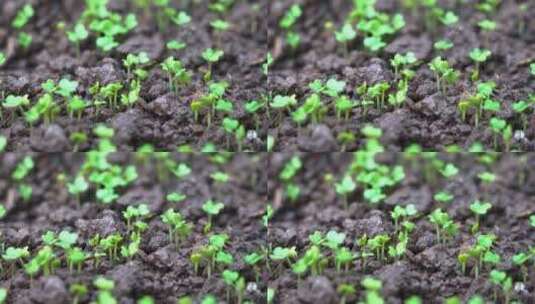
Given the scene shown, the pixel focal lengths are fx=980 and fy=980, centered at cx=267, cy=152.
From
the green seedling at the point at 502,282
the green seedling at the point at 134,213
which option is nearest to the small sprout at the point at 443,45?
the green seedling at the point at 502,282

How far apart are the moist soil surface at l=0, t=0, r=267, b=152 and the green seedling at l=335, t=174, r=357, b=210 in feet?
1.13

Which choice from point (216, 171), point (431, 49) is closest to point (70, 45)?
point (216, 171)

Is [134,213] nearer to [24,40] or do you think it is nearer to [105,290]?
[105,290]

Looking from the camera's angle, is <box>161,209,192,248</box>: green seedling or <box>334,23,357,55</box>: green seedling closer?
<box>161,209,192,248</box>: green seedling

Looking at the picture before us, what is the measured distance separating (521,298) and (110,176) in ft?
5.20

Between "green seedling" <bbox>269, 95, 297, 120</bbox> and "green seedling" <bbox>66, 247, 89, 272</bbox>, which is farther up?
"green seedling" <bbox>269, 95, 297, 120</bbox>

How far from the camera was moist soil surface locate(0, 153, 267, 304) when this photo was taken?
351cm

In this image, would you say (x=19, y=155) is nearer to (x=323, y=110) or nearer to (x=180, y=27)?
(x=180, y=27)

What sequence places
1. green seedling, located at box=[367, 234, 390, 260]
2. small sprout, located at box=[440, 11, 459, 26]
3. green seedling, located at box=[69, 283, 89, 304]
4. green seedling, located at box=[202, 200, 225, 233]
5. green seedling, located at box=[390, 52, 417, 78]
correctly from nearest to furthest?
green seedling, located at box=[69, 283, 89, 304] < green seedling, located at box=[367, 234, 390, 260] < green seedling, located at box=[202, 200, 225, 233] < green seedling, located at box=[390, 52, 417, 78] < small sprout, located at box=[440, 11, 459, 26]

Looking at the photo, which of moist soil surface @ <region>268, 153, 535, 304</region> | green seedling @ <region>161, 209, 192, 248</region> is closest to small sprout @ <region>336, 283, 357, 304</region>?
moist soil surface @ <region>268, 153, 535, 304</region>

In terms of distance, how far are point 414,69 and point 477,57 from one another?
9.7 inches

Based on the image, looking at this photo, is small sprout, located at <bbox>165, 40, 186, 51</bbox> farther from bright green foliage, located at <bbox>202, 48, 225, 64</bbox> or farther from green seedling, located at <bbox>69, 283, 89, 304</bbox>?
green seedling, located at <bbox>69, 283, 89, 304</bbox>

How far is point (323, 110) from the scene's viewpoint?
371cm

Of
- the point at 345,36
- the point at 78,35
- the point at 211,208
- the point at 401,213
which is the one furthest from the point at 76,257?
the point at 345,36
